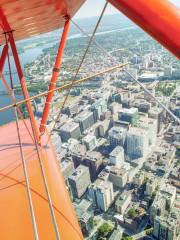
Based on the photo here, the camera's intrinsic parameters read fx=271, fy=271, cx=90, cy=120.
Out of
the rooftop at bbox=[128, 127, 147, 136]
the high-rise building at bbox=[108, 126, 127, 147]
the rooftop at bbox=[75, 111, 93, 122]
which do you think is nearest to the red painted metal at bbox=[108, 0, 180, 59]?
the rooftop at bbox=[128, 127, 147, 136]

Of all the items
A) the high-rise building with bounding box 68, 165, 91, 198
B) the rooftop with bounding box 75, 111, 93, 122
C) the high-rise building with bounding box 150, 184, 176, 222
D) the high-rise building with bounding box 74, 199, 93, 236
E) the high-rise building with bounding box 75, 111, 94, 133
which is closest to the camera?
the high-rise building with bounding box 74, 199, 93, 236

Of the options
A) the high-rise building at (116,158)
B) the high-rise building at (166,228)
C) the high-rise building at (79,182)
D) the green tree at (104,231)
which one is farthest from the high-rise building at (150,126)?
the green tree at (104,231)

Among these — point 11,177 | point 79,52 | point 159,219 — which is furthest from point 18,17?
point 79,52

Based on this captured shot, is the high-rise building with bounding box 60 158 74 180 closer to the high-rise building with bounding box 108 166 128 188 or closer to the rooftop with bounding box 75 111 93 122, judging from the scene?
the high-rise building with bounding box 108 166 128 188

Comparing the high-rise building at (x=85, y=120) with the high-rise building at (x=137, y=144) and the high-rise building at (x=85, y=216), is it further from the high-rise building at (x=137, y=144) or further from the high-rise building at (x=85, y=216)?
the high-rise building at (x=85, y=216)

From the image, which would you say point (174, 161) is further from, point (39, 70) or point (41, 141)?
point (39, 70)

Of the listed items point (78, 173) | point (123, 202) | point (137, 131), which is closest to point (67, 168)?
point (78, 173)
